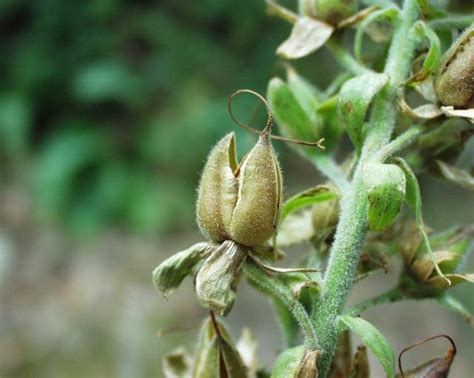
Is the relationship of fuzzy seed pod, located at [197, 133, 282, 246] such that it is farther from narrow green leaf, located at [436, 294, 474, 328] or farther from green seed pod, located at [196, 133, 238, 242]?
narrow green leaf, located at [436, 294, 474, 328]

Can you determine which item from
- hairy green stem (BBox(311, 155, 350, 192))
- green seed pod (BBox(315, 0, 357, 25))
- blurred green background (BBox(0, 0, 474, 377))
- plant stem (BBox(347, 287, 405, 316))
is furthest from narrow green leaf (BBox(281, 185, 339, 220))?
blurred green background (BBox(0, 0, 474, 377))

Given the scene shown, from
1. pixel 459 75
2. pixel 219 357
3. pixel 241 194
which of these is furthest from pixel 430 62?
pixel 219 357

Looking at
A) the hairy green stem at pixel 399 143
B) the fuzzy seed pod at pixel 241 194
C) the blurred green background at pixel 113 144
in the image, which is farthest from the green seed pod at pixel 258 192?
the blurred green background at pixel 113 144

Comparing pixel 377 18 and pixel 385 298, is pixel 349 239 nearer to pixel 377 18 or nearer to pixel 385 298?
pixel 385 298

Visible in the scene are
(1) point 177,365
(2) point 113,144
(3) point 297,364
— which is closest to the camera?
(3) point 297,364

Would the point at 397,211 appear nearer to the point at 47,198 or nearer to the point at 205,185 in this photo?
→ the point at 205,185
